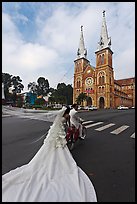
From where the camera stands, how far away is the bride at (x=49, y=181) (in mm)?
2078

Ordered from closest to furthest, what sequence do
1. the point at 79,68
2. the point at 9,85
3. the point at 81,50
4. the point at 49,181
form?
the point at 49,181, the point at 79,68, the point at 81,50, the point at 9,85

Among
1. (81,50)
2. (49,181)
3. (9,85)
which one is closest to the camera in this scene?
A: (49,181)

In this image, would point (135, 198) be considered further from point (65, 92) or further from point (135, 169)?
point (65, 92)

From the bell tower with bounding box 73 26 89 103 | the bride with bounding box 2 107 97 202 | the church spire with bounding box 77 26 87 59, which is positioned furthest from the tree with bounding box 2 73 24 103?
the church spire with bounding box 77 26 87 59

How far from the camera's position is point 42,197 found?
2070mm

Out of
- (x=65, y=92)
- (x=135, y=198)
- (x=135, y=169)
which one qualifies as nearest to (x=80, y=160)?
(x=135, y=169)

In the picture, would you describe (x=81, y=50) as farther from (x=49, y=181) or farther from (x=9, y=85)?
(x=9, y=85)

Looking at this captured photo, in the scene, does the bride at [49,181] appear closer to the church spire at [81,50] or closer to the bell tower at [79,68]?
the bell tower at [79,68]

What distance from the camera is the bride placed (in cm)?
208

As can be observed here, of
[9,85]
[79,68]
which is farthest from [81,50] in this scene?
[9,85]

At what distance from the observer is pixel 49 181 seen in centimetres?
245

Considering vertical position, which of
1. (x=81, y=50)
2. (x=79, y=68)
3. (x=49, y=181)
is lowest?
(x=49, y=181)

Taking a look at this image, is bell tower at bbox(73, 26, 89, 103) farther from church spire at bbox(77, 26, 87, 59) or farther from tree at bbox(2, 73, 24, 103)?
tree at bbox(2, 73, 24, 103)

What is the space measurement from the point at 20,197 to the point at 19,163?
1638 millimetres
